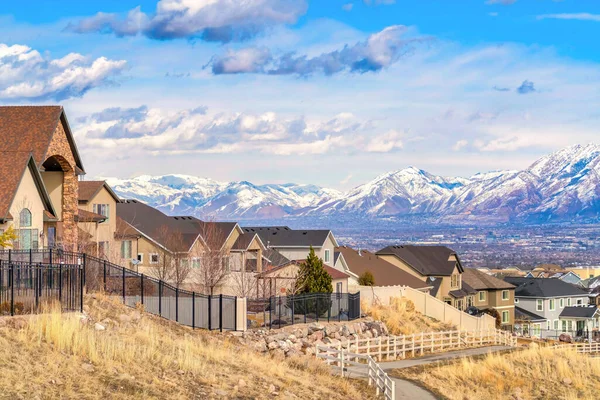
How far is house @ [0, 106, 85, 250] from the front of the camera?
1674 inches

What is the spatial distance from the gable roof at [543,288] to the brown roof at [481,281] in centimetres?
1001

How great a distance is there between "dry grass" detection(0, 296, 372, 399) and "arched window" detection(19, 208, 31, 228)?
39.7 ft

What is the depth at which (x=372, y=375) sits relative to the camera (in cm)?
3319

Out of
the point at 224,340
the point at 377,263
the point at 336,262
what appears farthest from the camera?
the point at 377,263

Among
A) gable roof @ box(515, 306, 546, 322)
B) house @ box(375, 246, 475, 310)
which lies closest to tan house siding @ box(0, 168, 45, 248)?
house @ box(375, 246, 475, 310)

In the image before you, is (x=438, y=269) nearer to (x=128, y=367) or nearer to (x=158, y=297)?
(x=158, y=297)

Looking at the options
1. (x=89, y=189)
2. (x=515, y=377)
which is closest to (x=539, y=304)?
(x=89, y=189)

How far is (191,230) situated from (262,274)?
15228 mm

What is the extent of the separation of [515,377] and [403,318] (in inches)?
746

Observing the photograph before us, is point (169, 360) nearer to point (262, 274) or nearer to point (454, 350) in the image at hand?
point (454, 350)

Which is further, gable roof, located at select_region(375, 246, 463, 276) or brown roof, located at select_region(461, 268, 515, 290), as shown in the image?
brown roof, located at select_region(461, 268, 515, 290)

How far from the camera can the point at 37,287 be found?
93.3ft

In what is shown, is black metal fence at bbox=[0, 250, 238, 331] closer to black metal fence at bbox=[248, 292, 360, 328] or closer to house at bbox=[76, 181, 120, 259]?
black metal fence at bbox=[248, 292, 360, 328]

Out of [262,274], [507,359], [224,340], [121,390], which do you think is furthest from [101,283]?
[262,274]
